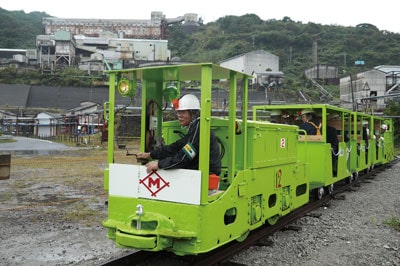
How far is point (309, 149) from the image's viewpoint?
9.27m

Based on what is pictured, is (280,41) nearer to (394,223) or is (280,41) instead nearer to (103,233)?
(394,223)

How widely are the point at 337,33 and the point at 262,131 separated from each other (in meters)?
129

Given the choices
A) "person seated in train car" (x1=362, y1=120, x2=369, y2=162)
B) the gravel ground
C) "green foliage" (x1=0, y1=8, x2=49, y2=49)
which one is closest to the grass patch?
the gravel ground

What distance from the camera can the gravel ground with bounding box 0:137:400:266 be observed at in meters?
5.48

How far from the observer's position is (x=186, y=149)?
14.6 ft

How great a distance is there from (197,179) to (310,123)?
5.90 m

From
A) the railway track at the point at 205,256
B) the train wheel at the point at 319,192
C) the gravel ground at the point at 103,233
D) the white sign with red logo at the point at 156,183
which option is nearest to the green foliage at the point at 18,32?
the gravel ground at the point at 103,233

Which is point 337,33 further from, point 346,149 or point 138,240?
point 138,240

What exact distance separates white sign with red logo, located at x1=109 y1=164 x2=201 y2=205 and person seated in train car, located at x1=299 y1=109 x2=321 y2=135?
5.72 m

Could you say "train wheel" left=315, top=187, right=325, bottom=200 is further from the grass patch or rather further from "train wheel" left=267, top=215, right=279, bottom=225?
"train wheel" left=267, top=215, right=279, bottom=225

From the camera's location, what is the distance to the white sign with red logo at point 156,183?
4367 mm

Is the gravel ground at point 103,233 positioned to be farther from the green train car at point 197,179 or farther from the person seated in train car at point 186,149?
the person seated in train car at point 186,149

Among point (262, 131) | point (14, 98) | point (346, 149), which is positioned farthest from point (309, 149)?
point (14, 98)

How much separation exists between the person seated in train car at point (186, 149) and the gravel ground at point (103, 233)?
4.99 ft
